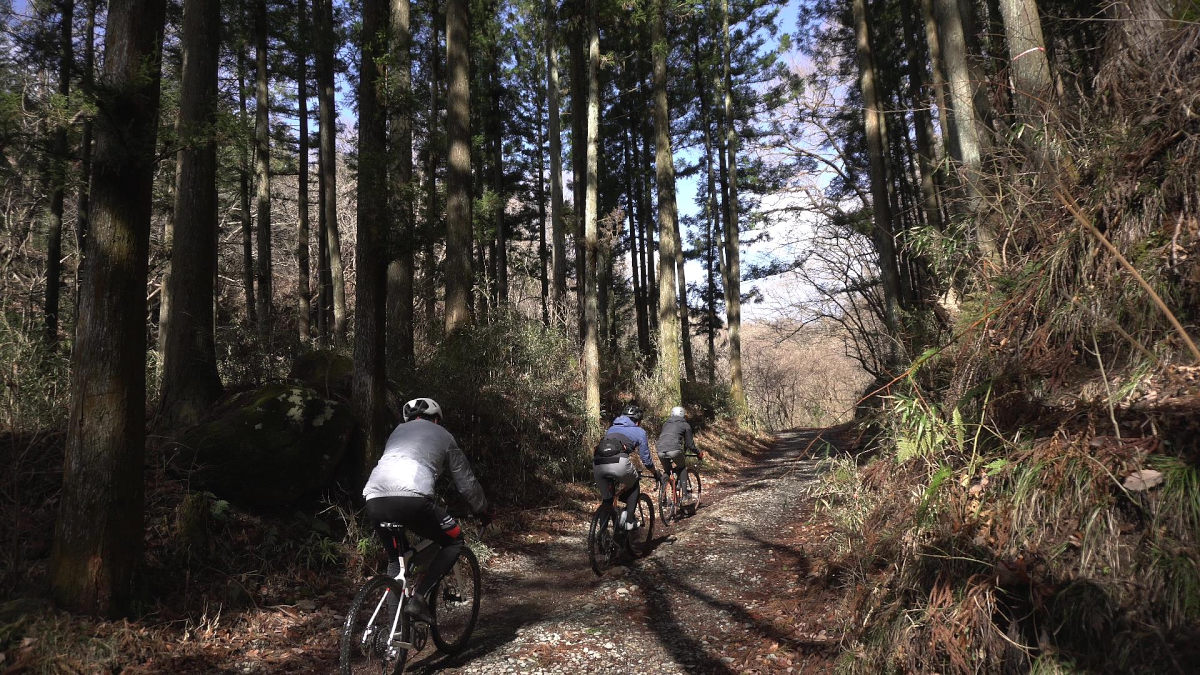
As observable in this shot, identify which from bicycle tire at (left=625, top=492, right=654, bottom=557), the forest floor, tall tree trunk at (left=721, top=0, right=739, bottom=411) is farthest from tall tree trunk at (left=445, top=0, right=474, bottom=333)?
tall tree trunk at (left=721, top=0, right=739, bottom=411)

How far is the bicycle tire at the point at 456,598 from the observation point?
4.91 meters

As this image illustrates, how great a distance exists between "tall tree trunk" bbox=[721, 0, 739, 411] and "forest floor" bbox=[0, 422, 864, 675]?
14257mm

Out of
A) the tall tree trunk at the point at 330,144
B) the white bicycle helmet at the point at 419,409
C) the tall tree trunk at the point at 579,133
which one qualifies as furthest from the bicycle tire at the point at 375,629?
the tall tree trunk at the point at 330,144

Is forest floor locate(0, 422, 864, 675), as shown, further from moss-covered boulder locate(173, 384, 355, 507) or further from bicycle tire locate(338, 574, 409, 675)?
moss-covered boulder locate(173, 384, 355, 507)

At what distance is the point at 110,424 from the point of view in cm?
498

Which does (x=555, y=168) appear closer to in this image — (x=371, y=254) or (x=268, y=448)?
(x=371, y=254)

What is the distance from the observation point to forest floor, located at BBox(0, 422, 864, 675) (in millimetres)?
4621

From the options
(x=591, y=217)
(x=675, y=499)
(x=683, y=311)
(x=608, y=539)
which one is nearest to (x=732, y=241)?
(x=683, y=311)

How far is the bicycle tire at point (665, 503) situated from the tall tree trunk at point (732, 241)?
489 inches

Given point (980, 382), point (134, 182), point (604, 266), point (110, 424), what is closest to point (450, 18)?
point (134, 182)

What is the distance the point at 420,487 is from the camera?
4.40 m

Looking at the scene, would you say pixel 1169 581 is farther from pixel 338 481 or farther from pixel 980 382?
pixel 338 481

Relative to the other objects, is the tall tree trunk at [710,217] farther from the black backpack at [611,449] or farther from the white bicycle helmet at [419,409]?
the white bicycle helmet at [419,409]

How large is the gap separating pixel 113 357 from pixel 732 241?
20335mm
